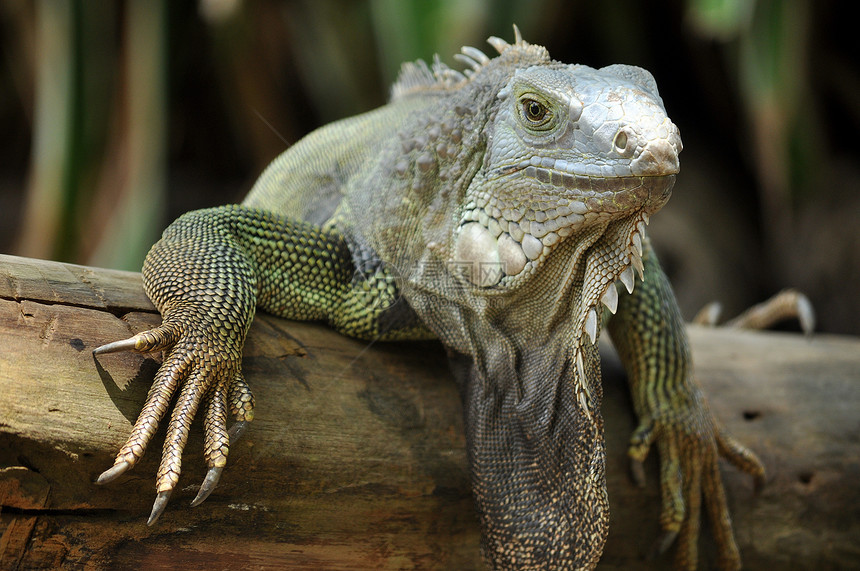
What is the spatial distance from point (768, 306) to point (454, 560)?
9.61 ft

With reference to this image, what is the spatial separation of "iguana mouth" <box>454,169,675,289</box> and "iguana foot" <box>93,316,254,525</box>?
2.85 ft

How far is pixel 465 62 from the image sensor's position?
3.04m

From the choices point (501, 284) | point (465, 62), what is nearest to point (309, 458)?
point (501, 284)

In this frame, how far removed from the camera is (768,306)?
15.5 feet

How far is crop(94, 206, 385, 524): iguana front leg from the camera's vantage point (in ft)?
6.95

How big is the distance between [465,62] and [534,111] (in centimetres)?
82

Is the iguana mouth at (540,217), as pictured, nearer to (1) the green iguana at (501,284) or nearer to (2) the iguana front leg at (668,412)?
(1) the green iguana at (501,284)

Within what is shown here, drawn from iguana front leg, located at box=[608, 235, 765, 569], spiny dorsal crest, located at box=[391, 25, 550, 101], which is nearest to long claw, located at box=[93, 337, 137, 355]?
spiny dorsal crest, located at box=[391, 25, 550, 101]

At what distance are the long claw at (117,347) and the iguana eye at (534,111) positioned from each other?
138 cm

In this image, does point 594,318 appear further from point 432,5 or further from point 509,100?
point 432,5

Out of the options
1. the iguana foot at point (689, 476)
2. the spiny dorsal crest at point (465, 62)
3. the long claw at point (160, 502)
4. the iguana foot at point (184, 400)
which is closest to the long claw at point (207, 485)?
the iguana foot at point (184, 400)

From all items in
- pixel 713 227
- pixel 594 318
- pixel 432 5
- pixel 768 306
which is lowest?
pixel 713 227

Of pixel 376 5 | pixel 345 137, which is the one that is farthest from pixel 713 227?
pixel 345 137

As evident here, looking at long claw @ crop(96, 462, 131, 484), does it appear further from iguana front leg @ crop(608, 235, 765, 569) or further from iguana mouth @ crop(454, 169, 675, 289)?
iguana front leg @ crop(608, 235, 765, 569)
